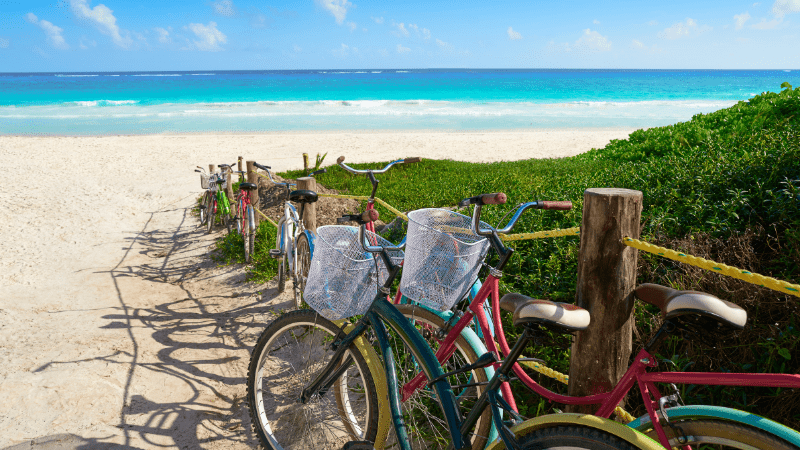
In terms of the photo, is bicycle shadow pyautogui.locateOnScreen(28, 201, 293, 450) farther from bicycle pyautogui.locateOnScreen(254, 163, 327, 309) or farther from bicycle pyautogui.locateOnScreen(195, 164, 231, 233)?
bicycle pyautogui.locateOnScreen(195, 164, 231, 233)

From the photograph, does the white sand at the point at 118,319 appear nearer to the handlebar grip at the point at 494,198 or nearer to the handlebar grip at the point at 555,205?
the handlebar grip at the point at 494,198

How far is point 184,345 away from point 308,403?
234 centimetres

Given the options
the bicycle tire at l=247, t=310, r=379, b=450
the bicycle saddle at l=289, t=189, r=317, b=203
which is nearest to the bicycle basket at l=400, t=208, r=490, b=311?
the bicycle tire at l=247, t=310, r=379, b=450

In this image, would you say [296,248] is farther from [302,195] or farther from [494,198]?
[494,198]

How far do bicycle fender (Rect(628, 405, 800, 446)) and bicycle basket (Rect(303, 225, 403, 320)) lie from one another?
1318mm

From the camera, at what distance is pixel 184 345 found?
4566mm

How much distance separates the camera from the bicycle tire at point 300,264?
4.86 m

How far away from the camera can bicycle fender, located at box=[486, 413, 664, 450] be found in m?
1.39

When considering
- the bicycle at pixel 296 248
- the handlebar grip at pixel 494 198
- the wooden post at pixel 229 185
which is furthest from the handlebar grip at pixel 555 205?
the wooden post at pixel 229 185

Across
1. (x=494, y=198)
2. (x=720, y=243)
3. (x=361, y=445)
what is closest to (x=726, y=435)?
(x=494, y=198)

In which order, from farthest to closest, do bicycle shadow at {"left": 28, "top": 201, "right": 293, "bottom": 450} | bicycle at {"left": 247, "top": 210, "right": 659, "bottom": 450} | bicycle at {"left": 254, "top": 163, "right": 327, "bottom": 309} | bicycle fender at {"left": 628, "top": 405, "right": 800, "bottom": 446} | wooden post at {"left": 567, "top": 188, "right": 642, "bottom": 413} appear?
bicycle at {"left": 254, "top": 163, "right": 327, "bottom": 309} → bicycle shadow at {"left": 28, "top": 201, "right": 293, "bottom": 450} → wooden post at {"left": 567, "top": 188, "right": 642, "bottom": 413} → bicycle at {"left": 247, "top": 210, "right": 659, "bottom": 450} → bicycle fender at {"left": 628, "top": 405, "right": 800, "bottom": 446}

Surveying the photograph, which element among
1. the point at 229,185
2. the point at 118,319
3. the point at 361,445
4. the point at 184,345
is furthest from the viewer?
the point at 229,185

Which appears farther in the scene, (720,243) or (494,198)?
(720,243)

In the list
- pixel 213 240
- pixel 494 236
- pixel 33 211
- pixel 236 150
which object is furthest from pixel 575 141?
pixel 494 236
